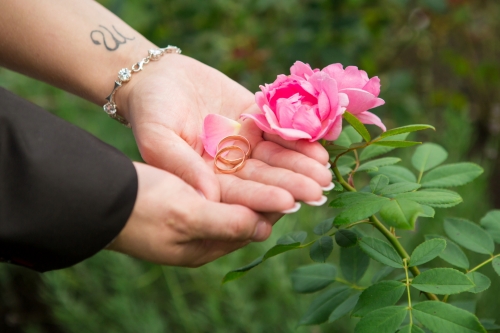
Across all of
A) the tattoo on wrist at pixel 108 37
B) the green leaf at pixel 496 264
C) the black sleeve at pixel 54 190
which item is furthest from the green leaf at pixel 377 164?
the tattoo on wrist at pixel 108 37

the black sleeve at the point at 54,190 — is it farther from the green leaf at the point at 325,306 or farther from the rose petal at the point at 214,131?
the green leaf at the point at 325,306

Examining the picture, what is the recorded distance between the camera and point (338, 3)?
230 cm

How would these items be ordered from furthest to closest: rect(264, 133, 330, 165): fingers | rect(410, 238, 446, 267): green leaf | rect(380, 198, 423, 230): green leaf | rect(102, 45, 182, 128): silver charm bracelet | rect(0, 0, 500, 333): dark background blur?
rect(0, 0, 500, 333): dark background blur → rect(102, 45, 182, 128): silver charm bracelet → rect(264, 133, 330, 165): fingers → rect(410, 238, 446, 267): green leaf → rect(380, 198, 423, 230): green leaf

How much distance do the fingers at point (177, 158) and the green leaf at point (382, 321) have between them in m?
0.38

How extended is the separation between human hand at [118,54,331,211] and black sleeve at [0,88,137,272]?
0.21 m

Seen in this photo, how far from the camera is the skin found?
94 centimetres

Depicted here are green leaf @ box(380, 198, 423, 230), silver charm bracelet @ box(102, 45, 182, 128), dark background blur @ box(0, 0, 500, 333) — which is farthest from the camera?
dark background blur @ box(0, 0, 500, 333)

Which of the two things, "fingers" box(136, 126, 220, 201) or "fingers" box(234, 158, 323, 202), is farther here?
"fingers" box(136, 126, 220, 201)

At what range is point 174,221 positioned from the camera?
3.10 ft

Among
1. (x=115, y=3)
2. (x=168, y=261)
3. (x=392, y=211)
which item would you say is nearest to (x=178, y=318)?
(x=168, y=261)

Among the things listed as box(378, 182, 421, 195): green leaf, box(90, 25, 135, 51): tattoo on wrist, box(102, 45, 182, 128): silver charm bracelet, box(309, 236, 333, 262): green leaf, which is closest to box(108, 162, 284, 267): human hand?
box(309, 236, 333, 262): green leaf

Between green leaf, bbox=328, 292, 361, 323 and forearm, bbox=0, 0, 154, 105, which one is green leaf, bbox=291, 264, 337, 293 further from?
forearm, bbox=0, 0, 154, 105

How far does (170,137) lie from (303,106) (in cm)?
35

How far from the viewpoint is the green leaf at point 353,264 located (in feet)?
3.79
